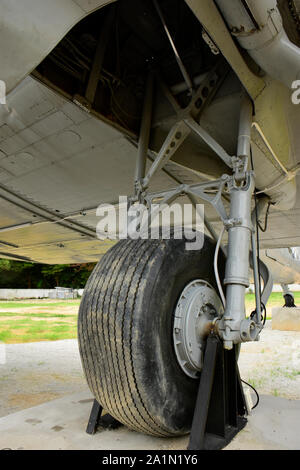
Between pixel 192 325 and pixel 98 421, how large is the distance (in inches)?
27.3

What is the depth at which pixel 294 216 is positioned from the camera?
156 inches

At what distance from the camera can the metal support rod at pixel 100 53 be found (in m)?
1.94

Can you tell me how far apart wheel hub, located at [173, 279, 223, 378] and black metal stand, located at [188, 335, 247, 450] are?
0.17 ft

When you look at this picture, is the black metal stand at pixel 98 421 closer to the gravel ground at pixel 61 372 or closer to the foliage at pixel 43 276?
the gravel ground at pixel 61 372

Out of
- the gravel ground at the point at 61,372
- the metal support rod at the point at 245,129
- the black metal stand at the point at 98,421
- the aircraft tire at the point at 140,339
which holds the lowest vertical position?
the gravel ground at the point at 61,372

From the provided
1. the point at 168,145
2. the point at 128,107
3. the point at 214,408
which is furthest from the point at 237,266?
the point at 128,107

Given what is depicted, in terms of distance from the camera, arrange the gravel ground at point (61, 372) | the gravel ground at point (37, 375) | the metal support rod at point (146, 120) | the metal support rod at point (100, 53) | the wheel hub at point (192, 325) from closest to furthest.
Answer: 1. the wheel hub at point (192, 325)
2. the metal support rod at point (100, 53)
3. the metal support rod at point (146, 120)
4. the gravel ground at point (37, 375)
5. the gravel ground at point (61, 372)

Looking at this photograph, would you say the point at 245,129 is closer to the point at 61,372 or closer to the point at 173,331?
the point at 173,331

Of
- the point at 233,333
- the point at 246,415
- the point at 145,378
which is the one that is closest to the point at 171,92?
the point at 233,333

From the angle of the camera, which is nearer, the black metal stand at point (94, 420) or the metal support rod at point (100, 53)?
the black metal stand at point (94, 420)

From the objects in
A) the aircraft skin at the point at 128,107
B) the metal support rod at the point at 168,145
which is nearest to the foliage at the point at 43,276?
the aircraft skin at the point at 128,107

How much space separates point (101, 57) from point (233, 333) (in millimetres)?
1616

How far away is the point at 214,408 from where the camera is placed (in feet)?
5.36

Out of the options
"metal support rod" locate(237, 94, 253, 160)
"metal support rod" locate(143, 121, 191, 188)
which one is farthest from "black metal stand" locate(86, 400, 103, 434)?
"metal support rod" locate(237, 94, 253, 160)
